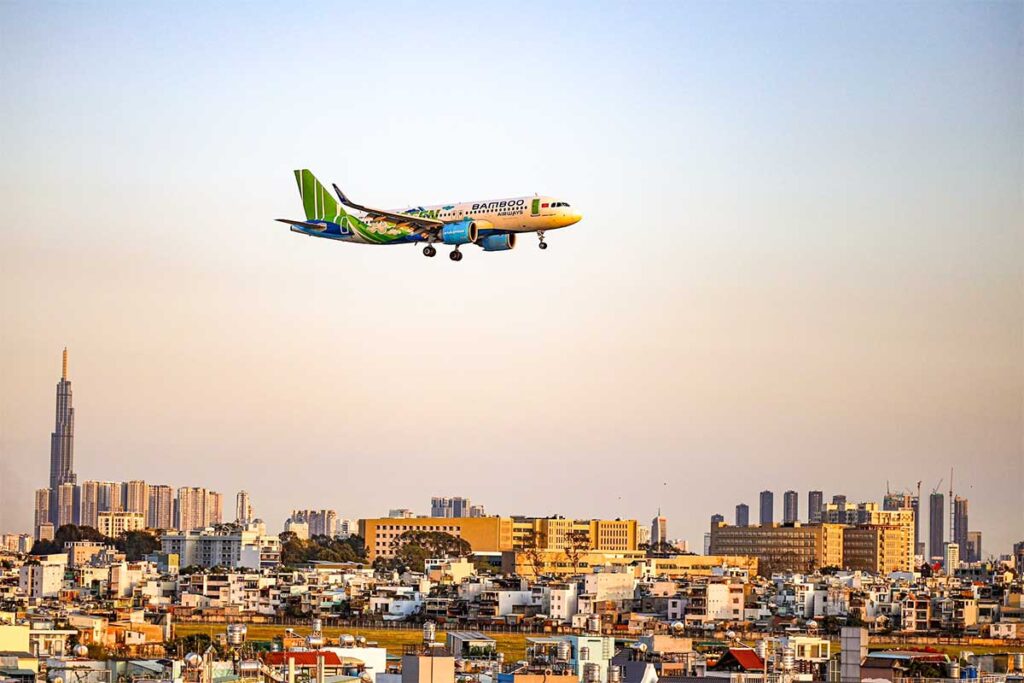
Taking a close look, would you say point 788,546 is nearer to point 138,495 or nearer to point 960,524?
point 960,524

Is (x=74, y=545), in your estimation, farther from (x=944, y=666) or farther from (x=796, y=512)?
(x=944, y=666)

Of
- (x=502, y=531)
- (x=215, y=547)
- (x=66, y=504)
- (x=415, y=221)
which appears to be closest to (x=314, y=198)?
(x=415, y=221)

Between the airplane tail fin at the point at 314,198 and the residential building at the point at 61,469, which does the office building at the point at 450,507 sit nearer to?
the residential building at the point at 61,469

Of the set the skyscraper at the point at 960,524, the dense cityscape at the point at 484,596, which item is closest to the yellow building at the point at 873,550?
the dense cityscape at the point at 484,596

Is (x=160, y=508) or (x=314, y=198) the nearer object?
(x=314, y=198)

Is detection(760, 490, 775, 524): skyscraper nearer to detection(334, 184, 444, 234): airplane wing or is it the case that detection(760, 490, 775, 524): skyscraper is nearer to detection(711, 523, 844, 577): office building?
detection(711, 523, 844, 577): office building

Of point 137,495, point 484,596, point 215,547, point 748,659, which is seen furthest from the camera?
point 137,495

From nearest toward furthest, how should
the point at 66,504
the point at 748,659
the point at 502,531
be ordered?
the point at 748,659, the point at 502,531, the point at 66,504
